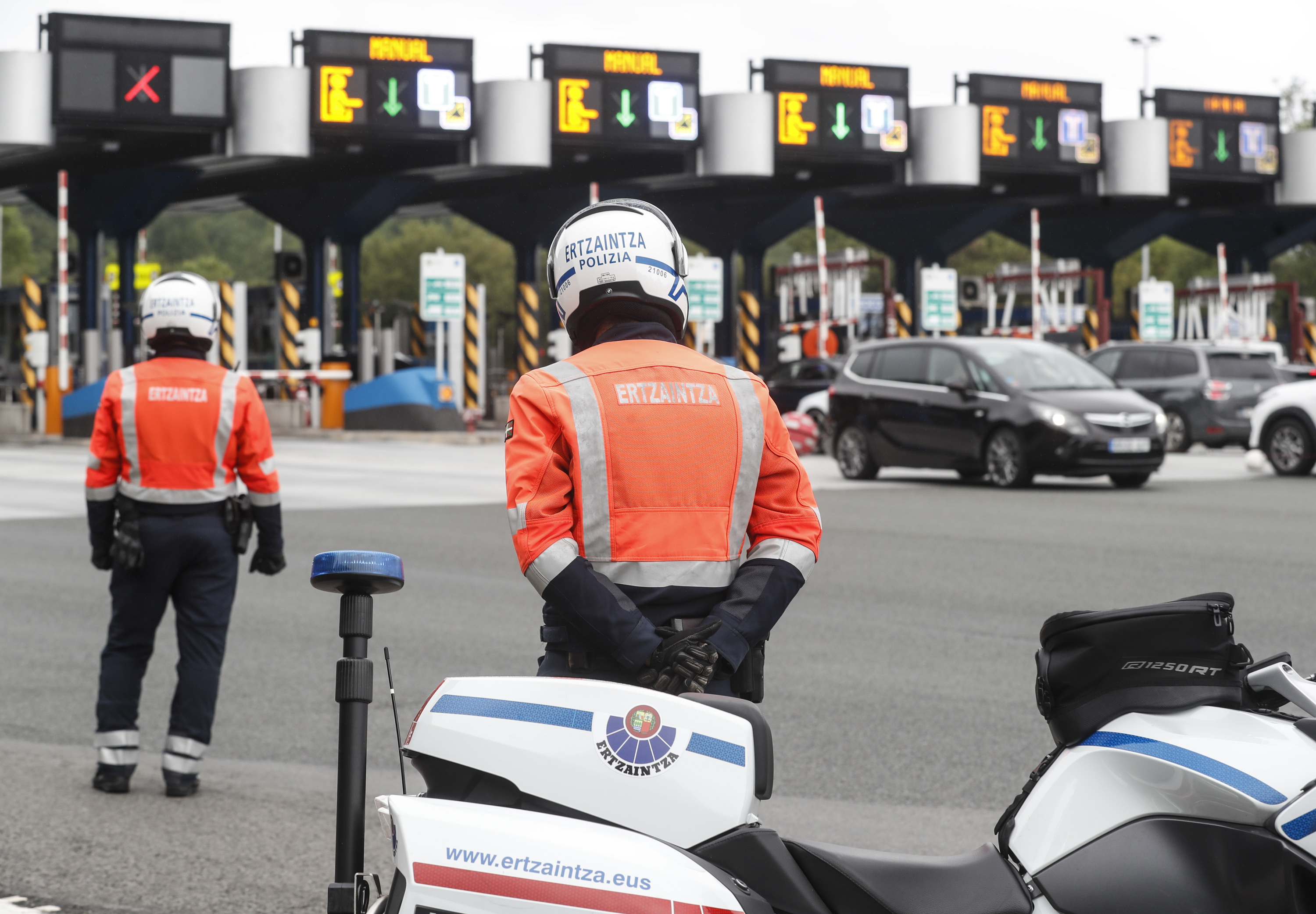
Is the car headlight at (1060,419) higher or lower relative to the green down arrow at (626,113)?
lower

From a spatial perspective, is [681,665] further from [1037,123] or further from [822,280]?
[1037,123]

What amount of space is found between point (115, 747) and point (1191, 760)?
4.01 meters

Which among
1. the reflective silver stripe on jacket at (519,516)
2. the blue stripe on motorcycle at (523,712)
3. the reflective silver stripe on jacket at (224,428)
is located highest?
the reflective silver stripe on jacket at (224,428)

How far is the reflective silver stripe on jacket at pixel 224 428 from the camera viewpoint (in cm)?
578

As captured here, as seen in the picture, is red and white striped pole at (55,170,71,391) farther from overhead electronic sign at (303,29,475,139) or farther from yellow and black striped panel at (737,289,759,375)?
yellow and black striped panel at (737,289,759,375)

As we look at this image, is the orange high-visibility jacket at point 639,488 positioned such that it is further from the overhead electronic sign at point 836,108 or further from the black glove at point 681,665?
the overhead electronic sign at point 836,108

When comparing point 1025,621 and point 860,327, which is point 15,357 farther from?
point 1025,621

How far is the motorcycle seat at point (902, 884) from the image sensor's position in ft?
8.36

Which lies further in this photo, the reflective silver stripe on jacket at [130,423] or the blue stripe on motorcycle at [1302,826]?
the reflective silver stripe on jacket at [130,423]

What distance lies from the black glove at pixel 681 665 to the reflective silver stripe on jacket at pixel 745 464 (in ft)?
0.75

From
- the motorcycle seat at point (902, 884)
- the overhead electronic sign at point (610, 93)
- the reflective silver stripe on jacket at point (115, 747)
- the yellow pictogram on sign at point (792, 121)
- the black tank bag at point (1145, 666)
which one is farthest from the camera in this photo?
the yellow pictogram on sign at point (792, 121)

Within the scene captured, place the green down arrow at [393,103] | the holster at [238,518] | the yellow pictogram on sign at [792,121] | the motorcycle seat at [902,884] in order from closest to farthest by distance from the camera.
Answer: the motorcycle seat at [902,884], the holster at [238,518], the green down arrow at [393,103], the yellow pictogram on sign at [792,121]

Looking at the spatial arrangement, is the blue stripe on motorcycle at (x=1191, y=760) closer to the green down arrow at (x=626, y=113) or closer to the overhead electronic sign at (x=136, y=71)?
the overhead electronic sign at (x=136, y=71)

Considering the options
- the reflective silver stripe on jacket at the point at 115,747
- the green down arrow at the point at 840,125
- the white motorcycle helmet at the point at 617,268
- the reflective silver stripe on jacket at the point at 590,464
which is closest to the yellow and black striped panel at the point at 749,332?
the green down arrow at the point at 840,125
